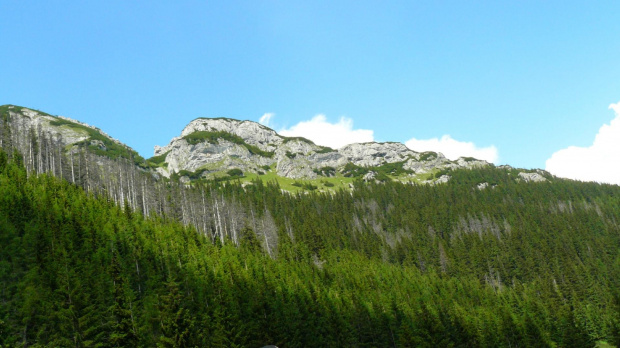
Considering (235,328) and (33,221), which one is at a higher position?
(33,221)

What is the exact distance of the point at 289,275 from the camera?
83.1 m

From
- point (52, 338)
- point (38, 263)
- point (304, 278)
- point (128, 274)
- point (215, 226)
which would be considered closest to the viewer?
point (52, 338)

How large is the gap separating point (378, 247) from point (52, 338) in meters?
107

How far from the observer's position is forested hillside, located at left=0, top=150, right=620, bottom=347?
42938mm

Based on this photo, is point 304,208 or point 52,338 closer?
point 52,338

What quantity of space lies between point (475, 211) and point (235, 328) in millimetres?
145715

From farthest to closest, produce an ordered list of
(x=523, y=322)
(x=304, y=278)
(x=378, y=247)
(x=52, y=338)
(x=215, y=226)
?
(x=378, y=247)
(x=215, y=226)
(x=304, y=278)
(x=523, y=322)
(x=52, y=338)

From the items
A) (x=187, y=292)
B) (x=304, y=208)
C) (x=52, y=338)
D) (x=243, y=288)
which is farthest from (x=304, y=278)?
(x=304, y=208)

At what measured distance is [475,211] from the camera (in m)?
170

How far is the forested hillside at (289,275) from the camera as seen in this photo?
1690 inches

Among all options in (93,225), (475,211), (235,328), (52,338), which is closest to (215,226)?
(93,225)

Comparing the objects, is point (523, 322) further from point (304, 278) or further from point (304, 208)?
point (304, 208)

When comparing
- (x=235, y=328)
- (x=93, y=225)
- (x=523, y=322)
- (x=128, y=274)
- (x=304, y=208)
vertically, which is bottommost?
(x=523, y=322)

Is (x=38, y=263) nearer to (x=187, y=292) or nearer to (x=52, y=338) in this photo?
(x=52, y=338)
